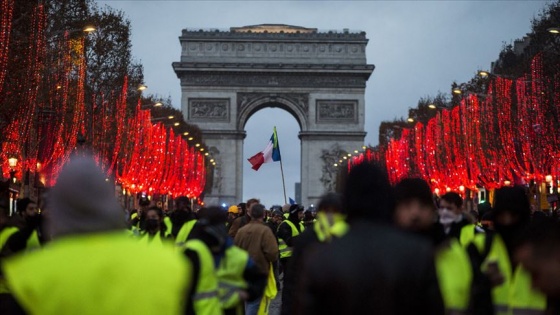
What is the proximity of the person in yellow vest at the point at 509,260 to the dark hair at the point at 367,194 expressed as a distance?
223 centimetres

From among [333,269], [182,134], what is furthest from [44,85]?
[182,134]

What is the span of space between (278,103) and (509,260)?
344 ft

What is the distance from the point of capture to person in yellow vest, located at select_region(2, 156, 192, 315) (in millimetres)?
5094

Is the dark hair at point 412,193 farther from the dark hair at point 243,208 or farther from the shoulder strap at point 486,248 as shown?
the dark hair at point 243,208

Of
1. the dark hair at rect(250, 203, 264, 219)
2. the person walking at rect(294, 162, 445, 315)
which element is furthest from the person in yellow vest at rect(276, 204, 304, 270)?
the person walking at rect(294, 162, 445, 315)

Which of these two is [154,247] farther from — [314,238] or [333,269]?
[314,238]

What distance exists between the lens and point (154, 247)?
5371 mm

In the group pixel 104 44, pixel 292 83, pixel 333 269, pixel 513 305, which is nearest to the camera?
pixel 333 269

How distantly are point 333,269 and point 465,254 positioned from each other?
3299 millimetres

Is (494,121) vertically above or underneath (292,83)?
underneath

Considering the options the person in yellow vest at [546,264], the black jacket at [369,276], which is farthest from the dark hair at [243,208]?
the black jacket at [369,276]

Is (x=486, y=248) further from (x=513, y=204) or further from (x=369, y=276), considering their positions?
(x=369, y=276)

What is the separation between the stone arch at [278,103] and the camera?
112 meters

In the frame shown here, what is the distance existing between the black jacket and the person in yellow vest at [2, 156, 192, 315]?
2.40ft
